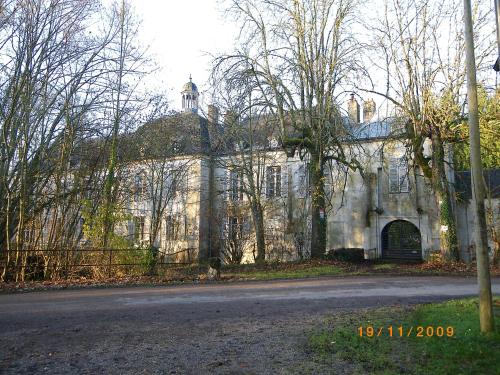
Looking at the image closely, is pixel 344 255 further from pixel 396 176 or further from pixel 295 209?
pixel 396 176

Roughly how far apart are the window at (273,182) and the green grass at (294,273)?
10917 mm

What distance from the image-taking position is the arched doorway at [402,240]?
101 ft

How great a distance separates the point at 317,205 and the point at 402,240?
12910 mm

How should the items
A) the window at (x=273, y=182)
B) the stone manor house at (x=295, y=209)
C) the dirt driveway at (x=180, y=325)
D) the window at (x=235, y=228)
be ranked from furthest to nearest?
the window at (x=273, y=182), the window at (x=235, y=228), the stone manor house at (x=295, y=209), the dirt driveway at (x=180, y=325)

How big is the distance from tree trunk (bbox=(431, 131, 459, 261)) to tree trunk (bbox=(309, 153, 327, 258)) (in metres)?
5.06

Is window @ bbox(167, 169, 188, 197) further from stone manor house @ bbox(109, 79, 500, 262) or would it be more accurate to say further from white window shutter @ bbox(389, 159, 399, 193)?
white window shutter @ bbox(389, 159, 399, 193)

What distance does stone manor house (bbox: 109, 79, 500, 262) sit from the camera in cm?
2742

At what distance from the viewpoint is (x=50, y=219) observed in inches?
717

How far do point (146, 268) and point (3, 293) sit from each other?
5.50m

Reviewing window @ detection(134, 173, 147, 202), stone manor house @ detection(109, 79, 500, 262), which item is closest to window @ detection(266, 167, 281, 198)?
stone manor house @ detection(109, 79, 500, 262)

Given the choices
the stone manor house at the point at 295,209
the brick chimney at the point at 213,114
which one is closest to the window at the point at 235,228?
the stone manor house at the point at 295,209
